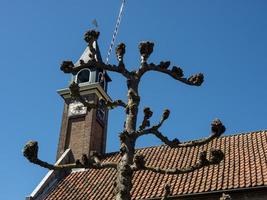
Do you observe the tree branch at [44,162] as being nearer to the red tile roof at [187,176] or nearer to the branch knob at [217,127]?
the branch knob at [217,127]

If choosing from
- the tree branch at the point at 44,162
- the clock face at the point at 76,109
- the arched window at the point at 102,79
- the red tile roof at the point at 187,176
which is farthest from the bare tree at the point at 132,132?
the arched window at the point at 102,79

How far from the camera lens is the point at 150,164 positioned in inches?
738

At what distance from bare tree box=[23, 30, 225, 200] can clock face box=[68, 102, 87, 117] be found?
15.7m

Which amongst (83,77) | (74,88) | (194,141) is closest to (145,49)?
(74,88)

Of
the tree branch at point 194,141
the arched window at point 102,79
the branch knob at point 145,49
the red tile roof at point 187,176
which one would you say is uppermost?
→ the arched window at point 102,79

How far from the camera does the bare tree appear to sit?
6.66 meters

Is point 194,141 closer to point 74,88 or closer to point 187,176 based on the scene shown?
point 74,88

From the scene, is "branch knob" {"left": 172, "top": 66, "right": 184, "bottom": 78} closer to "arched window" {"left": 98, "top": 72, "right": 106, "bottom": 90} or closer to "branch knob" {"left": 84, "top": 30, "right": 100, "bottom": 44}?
"branch knob" {"left": 84, "top": 30, "right": 100, "bottom": 44}

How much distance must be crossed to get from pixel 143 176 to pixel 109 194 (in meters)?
1.56

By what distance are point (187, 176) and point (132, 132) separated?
10.2 m

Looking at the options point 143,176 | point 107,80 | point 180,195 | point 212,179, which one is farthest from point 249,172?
point 107,80

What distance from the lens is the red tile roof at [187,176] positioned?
15484mm

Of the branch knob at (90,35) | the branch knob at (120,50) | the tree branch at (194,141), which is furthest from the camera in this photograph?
the branch knob at (120,50)

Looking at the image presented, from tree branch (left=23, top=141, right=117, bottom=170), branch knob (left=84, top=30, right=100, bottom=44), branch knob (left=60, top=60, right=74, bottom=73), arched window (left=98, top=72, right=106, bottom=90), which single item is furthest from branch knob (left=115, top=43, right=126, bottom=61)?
arched window (left=98, top=72, right=106, bottom=90)
